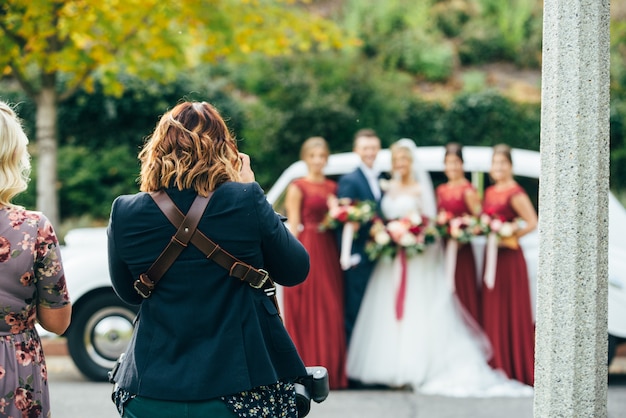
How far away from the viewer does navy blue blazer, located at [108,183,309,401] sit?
295cm

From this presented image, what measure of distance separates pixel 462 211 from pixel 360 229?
0.95 metres

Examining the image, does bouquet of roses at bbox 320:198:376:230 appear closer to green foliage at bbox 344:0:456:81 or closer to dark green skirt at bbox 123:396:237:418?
dark green skirt at bbox 123:396:237:418

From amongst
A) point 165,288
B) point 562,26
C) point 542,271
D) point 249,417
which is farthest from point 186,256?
point 562,26

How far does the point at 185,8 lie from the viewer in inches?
424

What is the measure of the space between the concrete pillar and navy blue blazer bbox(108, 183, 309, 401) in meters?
1.00

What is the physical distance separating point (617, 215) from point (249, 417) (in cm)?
616

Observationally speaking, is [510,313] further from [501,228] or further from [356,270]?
[356,270]

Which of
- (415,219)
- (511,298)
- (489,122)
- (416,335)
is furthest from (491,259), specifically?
(489,122)

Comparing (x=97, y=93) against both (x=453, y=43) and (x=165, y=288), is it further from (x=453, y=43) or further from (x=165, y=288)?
(x=165, y=288)

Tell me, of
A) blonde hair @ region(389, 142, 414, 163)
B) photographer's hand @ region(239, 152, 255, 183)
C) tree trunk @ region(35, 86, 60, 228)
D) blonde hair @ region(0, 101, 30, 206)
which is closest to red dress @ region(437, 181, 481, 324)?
blonde hair @ region(389, 142, 414, 163)

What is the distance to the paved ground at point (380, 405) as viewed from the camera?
6734mm

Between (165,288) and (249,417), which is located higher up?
(165,288)

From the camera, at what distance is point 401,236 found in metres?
7.55

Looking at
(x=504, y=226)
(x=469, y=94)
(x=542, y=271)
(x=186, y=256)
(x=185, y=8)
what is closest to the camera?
(x=186, y=256)
